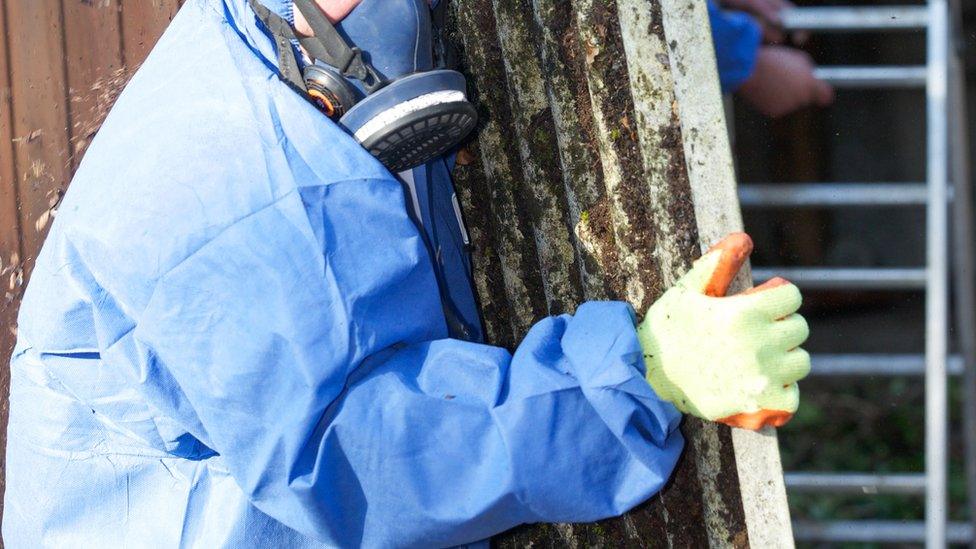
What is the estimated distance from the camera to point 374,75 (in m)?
1.50

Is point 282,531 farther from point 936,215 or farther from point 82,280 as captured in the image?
point 936,215

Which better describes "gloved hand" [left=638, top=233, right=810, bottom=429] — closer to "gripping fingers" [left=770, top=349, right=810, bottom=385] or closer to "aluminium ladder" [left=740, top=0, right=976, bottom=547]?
"gripping fingers" [left=770, top=349, right=810, bottom=385]

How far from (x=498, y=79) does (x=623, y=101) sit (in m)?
0.38

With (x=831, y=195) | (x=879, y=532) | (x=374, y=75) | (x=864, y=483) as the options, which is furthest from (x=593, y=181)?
(x=879, y=532)

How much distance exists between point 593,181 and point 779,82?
0.60 metres

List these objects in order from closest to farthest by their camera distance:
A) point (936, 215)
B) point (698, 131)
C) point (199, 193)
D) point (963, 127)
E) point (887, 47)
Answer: point (199, 193)
point (698, 131)
point (936, 215)
point (963, 127)
point (887, 47)

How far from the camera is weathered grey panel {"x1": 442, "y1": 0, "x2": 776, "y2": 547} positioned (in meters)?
1.48

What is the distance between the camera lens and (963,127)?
2.85 meters

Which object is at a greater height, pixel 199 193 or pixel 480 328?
pixel 199 193

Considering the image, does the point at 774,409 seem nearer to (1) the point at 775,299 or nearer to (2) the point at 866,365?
(1) the point at 775,299

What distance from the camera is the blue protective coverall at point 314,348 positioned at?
4.22 ft

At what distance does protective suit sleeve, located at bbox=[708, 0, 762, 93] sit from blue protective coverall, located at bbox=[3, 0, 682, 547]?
747 millimetres

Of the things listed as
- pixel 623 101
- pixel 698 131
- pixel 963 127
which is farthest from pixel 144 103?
pixel 963 127

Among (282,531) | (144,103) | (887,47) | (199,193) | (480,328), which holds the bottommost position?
(887,47)
